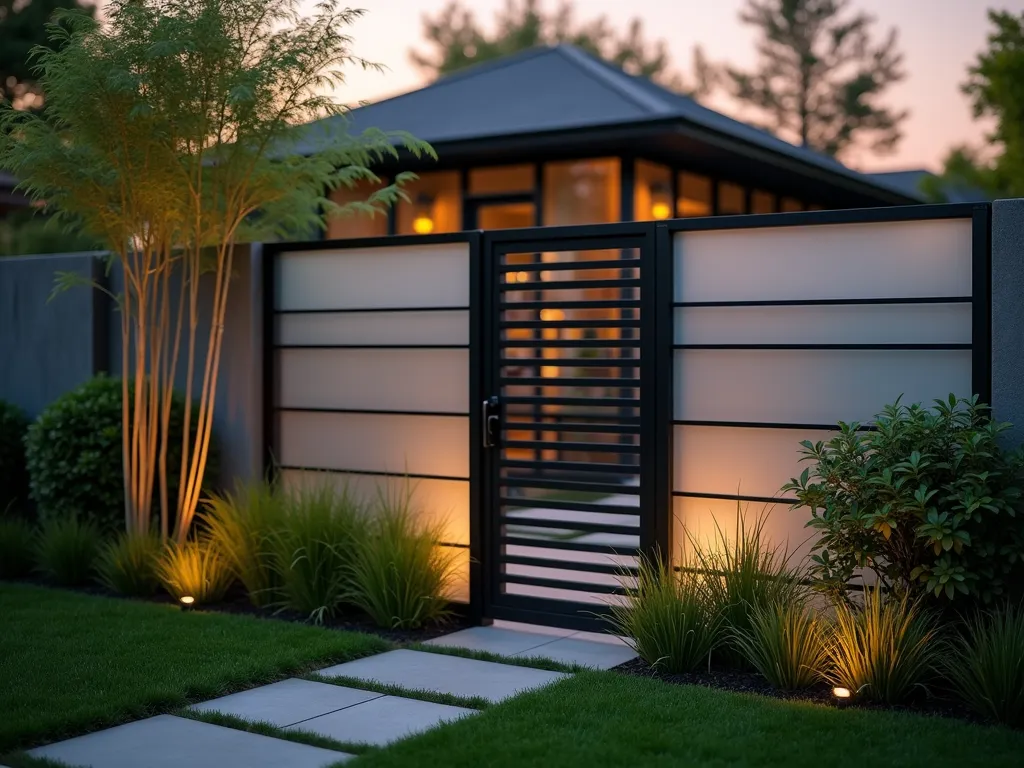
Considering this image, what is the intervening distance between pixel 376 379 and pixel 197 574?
1.60 metres

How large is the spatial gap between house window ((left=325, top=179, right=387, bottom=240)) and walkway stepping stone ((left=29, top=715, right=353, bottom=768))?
808 centimetres

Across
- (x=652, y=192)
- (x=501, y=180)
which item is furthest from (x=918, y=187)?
(x=501, y=180)

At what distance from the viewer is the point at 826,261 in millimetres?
5699

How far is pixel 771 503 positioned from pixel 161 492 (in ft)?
12.5

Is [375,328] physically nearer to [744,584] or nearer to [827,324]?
A: [827,324]

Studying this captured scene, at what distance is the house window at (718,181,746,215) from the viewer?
12828 millimetres

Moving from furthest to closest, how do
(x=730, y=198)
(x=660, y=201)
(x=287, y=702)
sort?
1. (x=730, y=198)
2. (x=660, y=201)
3. (x=287, y=702)

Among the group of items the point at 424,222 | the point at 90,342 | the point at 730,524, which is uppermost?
the point at 424,222

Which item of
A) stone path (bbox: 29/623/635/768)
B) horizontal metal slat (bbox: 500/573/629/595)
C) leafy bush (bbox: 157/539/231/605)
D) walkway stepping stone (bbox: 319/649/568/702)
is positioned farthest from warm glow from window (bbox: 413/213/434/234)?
walkway stepping stone (bbox: 319/649/568/702)

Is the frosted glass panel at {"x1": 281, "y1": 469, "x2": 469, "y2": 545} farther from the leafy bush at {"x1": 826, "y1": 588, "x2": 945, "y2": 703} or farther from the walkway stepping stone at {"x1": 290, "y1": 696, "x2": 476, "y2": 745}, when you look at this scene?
the leafy bush at {"x1": 826, "y1": 588, "x2": 945, "y2": 703}

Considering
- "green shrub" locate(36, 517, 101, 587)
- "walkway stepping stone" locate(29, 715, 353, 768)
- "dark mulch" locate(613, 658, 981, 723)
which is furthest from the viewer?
A: "green shrub" locate(36, 517, 101, 587)

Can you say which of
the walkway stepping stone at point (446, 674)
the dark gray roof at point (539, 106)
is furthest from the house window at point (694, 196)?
the walkway stepping stone at point (446, 674)

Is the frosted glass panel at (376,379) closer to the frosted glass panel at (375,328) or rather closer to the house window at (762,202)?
the frosted glass panel at (375,328)

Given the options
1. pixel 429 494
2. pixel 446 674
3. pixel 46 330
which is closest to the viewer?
pixel 446 674
